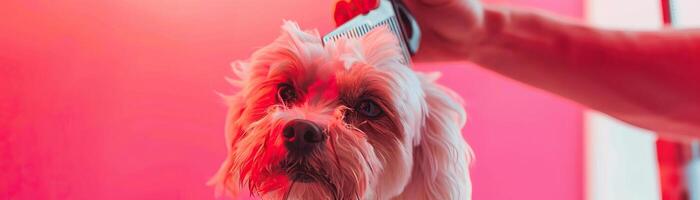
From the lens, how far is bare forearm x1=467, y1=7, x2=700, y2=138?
65 cm

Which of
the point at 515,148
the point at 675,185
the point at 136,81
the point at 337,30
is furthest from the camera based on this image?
the point at 515,148

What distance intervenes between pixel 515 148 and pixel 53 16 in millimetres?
989

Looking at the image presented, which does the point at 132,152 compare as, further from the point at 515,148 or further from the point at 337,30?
the point at 515,148

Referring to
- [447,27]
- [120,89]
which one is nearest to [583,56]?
[447,27]

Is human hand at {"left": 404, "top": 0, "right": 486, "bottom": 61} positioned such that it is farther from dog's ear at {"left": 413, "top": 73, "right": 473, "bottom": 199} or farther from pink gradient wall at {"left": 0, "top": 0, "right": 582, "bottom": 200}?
pink gradient wall at {"left": 0, "top": 0, "right": 582, "bottom": 200}

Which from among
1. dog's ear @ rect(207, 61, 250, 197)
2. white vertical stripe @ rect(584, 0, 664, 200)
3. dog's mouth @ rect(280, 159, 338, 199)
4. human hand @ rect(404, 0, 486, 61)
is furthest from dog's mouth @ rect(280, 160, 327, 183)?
white vertical stripe @ rect(584, 0, 664, 200)

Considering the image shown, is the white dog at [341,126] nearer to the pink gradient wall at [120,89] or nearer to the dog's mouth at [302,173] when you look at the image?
the dog's mouth at [302,173]

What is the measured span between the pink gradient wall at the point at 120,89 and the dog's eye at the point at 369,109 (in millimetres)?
318

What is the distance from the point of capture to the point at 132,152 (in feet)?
3.18

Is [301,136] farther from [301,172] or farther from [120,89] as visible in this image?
[120,89]

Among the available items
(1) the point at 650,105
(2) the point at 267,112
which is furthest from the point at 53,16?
(1) the point at 650,105

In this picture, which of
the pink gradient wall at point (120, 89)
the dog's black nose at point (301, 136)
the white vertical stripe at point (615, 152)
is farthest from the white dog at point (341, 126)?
the white vertical stripe at point (615, 152)

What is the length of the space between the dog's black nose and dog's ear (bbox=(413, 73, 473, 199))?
206mm

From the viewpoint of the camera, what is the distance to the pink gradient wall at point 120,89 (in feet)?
2.89
